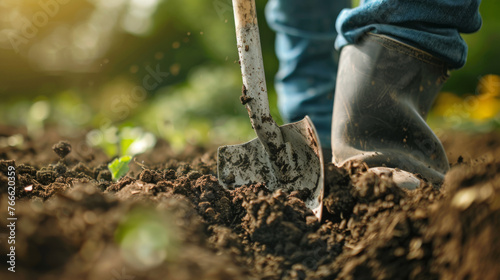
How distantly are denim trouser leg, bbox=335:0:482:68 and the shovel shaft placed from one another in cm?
45

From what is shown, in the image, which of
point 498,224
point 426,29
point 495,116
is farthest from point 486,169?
point 495,116

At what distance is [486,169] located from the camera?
0.89 m

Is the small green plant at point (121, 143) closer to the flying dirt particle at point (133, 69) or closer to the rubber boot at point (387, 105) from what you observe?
the rubber boot at point (387, 105)

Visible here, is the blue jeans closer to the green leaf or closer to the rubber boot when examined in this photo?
the rubber boot

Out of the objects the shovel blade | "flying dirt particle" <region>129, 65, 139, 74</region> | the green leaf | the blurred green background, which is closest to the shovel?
the shovel blade

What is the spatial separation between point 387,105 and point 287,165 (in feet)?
1.54

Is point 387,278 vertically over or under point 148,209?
under

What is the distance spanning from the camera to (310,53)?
2.61 m

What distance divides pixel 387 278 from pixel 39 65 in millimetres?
4885

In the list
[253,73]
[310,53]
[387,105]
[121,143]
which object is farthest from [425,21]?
[121,143]

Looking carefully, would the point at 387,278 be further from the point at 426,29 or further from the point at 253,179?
the point at 426,29

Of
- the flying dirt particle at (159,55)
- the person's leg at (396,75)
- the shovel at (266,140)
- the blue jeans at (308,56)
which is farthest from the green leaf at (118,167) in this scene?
the flying dirt particle at (159,55)

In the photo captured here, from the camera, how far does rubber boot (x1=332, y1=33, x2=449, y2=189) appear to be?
5.20 feet

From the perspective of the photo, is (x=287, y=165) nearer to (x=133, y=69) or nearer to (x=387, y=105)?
(x=387, y=105)
